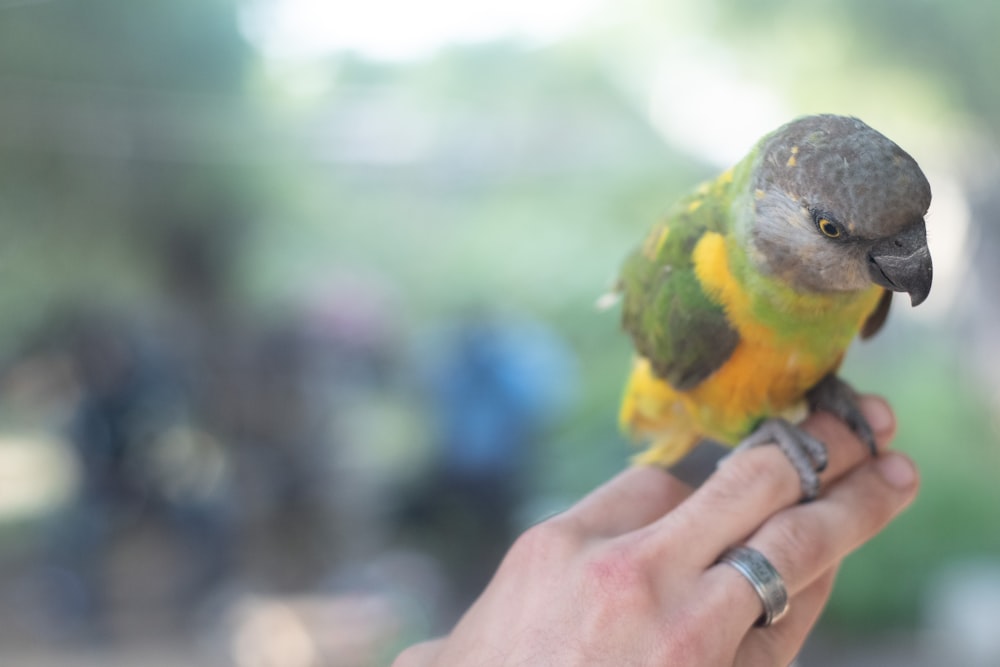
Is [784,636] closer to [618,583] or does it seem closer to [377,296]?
[618,583]

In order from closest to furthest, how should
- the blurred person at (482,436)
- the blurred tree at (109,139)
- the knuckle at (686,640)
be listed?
the knuckle at (686,640), the blurred person at (482,436), the blurred tree at (109,139)

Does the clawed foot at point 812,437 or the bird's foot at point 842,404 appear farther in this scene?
the bird's foot at point 842,404

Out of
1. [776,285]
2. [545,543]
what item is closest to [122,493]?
[545,543]

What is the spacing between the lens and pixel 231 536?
14.6 feet

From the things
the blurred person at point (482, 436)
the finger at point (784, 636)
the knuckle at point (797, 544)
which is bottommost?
the finger at point (784, 636)

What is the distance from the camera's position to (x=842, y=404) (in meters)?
1.59

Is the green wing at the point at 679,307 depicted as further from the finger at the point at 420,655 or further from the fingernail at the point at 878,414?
the finger at the point at 420,655

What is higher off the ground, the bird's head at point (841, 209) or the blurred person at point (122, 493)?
the blurred person at point (122, 493)

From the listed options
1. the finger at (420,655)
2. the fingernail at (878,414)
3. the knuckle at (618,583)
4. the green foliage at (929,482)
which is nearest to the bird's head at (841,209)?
the fingernail at (878,414)

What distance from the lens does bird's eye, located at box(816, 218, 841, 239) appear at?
1.26m

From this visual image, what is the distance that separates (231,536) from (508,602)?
3632 millimetres

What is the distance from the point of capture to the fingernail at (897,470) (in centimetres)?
143

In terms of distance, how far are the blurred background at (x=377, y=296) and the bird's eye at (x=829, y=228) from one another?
2121 mm

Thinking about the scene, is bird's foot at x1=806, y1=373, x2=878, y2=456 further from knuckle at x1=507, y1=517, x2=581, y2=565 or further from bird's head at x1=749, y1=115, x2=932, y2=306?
knuckle at x1=507, y1=517, x2=581, y2=565
